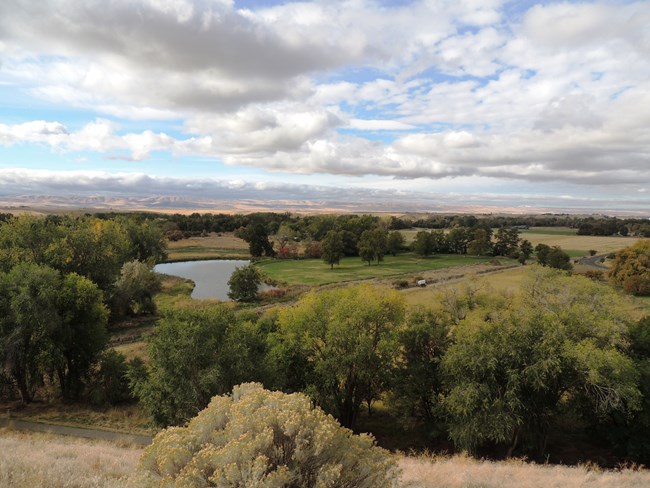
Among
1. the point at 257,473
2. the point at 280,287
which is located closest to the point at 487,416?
the point at 257,473

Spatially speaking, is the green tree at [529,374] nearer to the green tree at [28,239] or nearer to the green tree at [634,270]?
the green tree at [634,270]

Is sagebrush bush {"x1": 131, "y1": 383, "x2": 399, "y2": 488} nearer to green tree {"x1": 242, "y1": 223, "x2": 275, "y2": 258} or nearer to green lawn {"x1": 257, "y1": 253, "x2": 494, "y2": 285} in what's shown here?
green lawn {"x1": 257, "y1": 253, "x2": 494, "y2": 285}

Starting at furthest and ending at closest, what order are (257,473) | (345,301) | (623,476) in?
1. (345,301)
2. (623,476)
3. (257,473)

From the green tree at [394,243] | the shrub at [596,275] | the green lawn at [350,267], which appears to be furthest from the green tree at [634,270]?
the green tree at [394,243]

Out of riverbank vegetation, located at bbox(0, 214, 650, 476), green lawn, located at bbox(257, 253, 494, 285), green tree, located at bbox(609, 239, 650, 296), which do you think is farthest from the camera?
green lawn, located at bbox(257, 253, 494, 285)

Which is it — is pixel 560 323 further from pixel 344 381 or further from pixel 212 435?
pixel 212 435

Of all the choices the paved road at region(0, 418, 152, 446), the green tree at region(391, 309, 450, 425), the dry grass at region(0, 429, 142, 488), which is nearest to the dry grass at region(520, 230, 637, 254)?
the green tree at region(391, 309, 450, 425)
